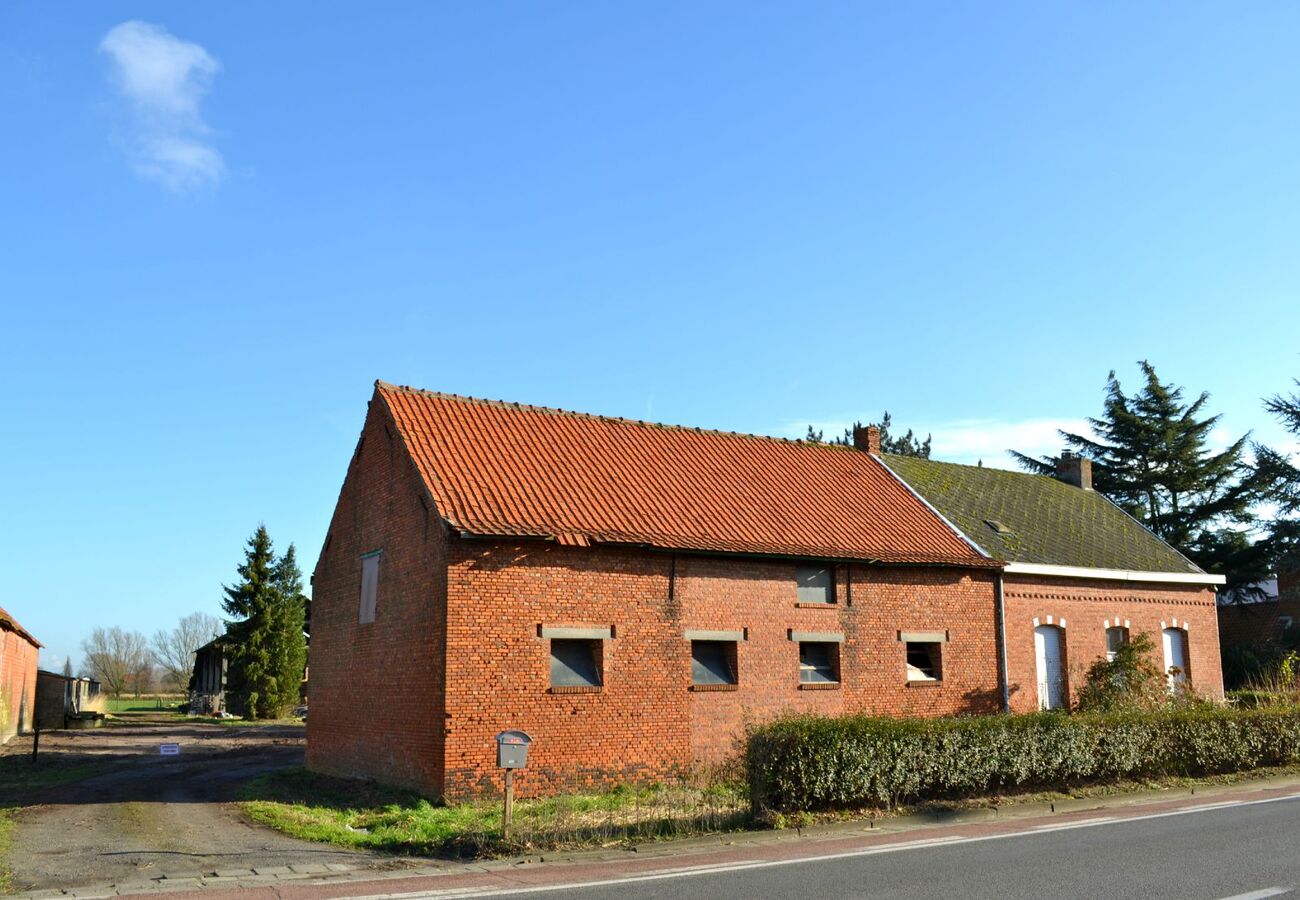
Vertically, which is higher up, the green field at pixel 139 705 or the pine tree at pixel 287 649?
the pine tree at pixel 287 649

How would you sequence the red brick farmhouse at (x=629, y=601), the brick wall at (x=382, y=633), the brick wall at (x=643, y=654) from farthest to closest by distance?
the brick wall at (x=382, y=633)
the red brick farmhouse at (x=629, y=601)
the brick wall at (x=643, y=654)

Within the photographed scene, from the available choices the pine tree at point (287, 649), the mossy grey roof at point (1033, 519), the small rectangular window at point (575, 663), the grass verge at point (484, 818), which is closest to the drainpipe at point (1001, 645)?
the mossy grey roof at point (1033, 519)

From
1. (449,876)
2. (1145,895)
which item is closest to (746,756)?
(449,876)

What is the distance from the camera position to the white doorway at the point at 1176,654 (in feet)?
85.7

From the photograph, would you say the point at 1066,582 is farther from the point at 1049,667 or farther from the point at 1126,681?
the point at 1126,681

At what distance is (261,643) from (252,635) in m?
0.74

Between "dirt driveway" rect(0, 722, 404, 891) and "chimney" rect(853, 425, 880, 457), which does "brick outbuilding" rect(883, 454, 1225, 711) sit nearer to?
"chimney" rect(853, 425, 880, 457)

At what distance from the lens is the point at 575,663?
56.0ft

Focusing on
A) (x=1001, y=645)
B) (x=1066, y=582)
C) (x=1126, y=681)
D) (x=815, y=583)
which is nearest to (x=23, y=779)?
(x=815, y=583)

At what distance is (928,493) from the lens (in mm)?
26312

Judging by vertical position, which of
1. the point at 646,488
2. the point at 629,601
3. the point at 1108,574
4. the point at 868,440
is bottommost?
the point at 629,601

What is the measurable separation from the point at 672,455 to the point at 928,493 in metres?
7.77

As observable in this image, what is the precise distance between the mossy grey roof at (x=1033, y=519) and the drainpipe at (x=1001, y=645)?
74 cm

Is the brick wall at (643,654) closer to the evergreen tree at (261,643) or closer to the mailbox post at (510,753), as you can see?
the mailbox post at (510,753)
